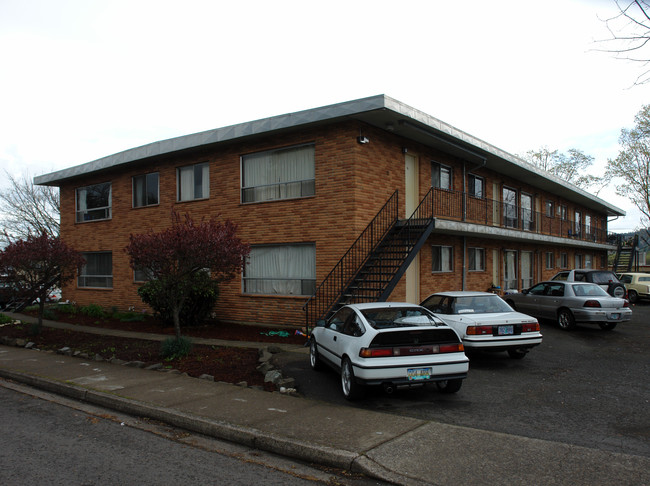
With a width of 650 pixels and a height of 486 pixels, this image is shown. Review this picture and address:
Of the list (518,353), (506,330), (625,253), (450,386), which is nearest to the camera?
(450,386)

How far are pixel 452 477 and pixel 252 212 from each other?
11.5 metres

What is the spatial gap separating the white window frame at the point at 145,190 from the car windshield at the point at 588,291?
45.6ft

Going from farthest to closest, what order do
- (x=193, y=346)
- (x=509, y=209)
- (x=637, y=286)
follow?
(x=637, y=286)
(x=509, y=209)
(x=193, y=346)

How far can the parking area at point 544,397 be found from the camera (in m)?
5.55

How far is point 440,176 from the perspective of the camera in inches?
651

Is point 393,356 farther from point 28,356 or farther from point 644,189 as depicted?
point 644,189

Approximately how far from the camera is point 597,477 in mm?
4137

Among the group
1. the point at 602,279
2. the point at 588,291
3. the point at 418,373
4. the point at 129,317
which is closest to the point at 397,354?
the point at 418,373

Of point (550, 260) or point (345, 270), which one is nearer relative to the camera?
point (345, 270)

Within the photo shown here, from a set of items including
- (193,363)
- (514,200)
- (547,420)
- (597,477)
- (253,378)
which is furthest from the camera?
(514,200)

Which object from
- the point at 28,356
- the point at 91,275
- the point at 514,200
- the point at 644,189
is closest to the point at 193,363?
the point at 28,356

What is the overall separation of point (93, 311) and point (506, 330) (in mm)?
15132

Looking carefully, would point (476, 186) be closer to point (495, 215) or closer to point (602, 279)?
point (495, 215)

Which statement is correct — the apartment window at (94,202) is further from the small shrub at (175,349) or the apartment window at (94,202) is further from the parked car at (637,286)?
the parked car at (637,286)
